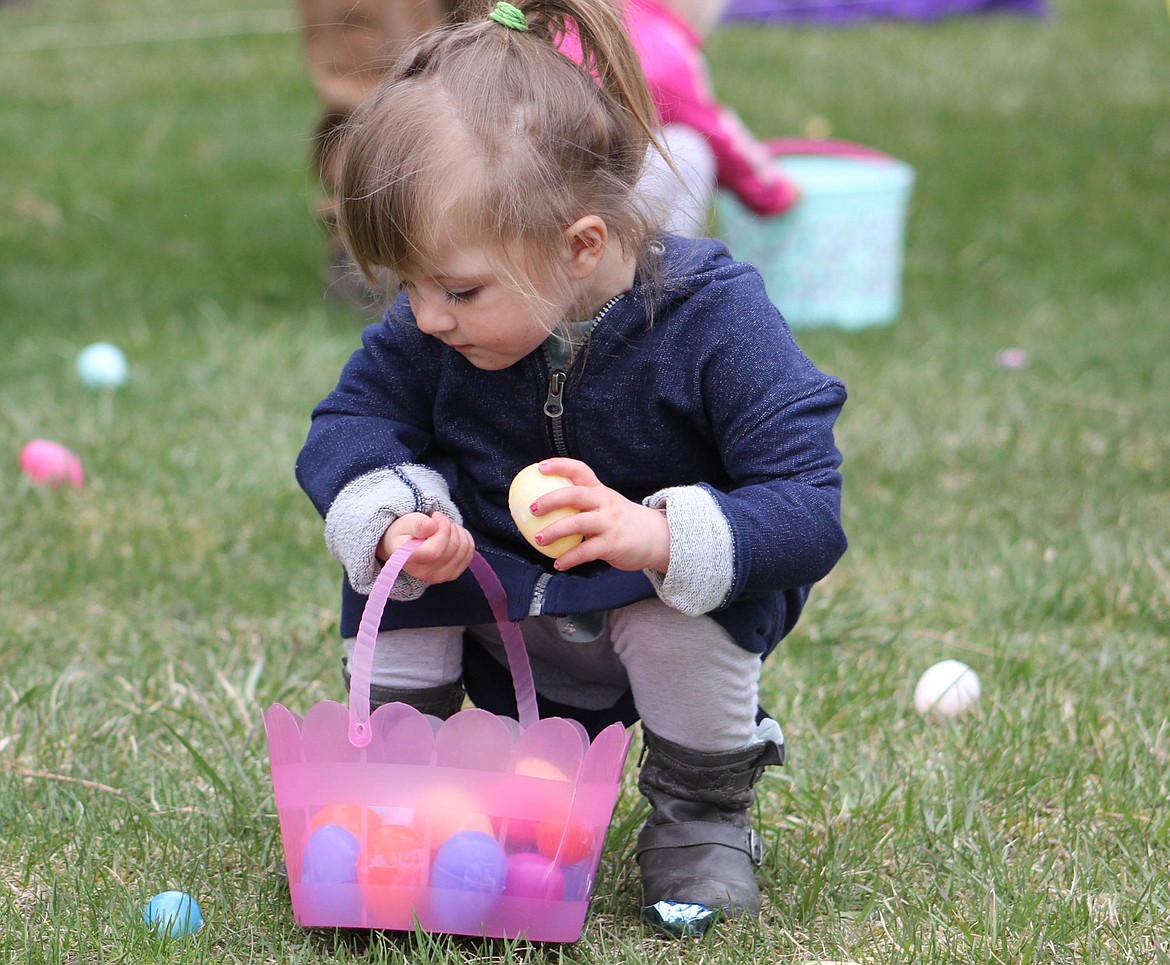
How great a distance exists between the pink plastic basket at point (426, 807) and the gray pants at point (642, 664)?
165 millimetres

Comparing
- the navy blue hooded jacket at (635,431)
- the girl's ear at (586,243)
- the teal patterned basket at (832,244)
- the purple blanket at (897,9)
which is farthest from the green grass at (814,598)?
the purple blanket at (897,9)

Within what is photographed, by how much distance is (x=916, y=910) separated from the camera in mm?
1632

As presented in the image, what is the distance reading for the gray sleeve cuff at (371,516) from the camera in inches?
62.8

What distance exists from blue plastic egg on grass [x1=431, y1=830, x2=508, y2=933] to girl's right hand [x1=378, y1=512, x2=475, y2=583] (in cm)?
27

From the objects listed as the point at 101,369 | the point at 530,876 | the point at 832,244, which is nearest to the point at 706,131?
the point at 832,244

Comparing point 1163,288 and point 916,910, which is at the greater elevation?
point 916,910

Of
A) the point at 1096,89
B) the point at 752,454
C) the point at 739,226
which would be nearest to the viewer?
the point at 752,454

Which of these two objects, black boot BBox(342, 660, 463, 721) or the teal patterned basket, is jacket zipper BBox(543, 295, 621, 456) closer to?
black boot BBox(342, 660, 463, 721)

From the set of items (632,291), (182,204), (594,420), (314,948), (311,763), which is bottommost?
(182,204)

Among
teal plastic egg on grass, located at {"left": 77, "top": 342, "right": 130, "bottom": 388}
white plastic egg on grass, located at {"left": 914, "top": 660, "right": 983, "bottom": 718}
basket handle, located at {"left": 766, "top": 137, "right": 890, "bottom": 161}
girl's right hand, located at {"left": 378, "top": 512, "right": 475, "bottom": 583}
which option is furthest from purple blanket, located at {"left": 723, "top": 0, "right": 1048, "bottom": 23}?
girl's right hand, located at {"left": 378, "top": 512, "right": 475, "bottom": 583}

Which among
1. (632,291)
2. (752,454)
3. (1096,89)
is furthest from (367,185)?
(1096,89)

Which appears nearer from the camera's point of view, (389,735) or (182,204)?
(389,735)

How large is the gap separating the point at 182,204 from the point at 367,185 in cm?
424

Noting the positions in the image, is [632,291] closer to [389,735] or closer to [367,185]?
[367,185]
